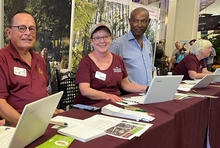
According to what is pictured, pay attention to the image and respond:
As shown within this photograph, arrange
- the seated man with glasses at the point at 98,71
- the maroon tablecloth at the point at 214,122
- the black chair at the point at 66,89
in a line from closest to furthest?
the seated man with glasses at the point at 98,71, the maroon tablecloth at the point at 214,122, the black chair at the point at 66,89

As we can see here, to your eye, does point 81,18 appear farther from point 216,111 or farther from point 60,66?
point 216,111

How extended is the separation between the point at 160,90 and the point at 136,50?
2.97ft

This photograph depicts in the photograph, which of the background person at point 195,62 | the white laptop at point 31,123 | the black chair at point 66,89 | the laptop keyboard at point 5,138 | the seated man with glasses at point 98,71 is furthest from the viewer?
the background person at point 195,62

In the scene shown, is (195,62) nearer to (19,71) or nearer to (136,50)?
(136,50)

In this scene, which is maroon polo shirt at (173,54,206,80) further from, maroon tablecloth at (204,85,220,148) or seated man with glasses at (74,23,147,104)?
seated man with glasses at (74,23,147,104)

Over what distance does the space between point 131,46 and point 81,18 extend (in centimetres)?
95

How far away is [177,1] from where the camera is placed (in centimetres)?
680

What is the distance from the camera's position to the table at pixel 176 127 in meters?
0.98

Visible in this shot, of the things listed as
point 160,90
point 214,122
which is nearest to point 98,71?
point 160,90

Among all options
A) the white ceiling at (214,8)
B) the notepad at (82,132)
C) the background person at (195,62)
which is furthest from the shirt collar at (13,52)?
the white ceiling at (214,8)

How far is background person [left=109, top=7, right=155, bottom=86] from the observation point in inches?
95.8

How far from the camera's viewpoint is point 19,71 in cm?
151

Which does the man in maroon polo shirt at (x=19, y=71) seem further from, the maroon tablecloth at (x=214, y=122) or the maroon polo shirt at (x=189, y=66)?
the maroon polo shirt at (x=189, y=66)

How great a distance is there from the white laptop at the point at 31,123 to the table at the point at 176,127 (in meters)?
0.05
